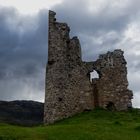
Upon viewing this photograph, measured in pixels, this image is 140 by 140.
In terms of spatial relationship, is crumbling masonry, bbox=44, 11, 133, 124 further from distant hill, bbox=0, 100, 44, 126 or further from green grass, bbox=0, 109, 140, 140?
distant hill, bbox=0, 100, 44, 126

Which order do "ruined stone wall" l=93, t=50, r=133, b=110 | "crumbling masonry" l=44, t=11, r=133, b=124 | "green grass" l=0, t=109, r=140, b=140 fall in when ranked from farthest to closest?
1. "ruined stone wall" l=93, t=50, r=133, b=110
2. "crumbling masonry" l=44, t=11, r=133, b=124
3. "green grass" l=0, t=109, r=140, b=140

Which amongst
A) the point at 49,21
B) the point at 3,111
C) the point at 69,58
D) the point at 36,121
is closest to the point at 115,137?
the point at 69,58

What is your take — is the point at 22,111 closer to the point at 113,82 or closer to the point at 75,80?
the point at 75,80

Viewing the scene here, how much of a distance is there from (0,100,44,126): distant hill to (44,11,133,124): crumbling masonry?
146ft

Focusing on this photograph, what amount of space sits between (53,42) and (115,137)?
23667mm

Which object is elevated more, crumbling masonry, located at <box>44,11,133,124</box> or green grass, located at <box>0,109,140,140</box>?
crumbling masonry, located at <box>44,11,133,124</box>

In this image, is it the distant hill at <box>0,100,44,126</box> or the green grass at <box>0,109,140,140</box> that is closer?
the green grass at <box>0,109,140,140</box>

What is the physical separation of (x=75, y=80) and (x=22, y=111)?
52.3 metres

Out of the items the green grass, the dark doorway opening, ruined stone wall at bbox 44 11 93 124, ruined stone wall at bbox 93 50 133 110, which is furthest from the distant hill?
the green grass

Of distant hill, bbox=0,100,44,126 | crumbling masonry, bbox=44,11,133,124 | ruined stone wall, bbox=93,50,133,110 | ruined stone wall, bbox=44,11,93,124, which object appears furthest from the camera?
distant hill, bbox=0,100,44,126

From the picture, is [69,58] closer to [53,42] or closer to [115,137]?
[53,42]

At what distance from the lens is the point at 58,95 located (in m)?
55.3

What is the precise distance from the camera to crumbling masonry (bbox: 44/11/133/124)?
55.4m

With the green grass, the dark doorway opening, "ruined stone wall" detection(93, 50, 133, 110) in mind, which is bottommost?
the green grass
